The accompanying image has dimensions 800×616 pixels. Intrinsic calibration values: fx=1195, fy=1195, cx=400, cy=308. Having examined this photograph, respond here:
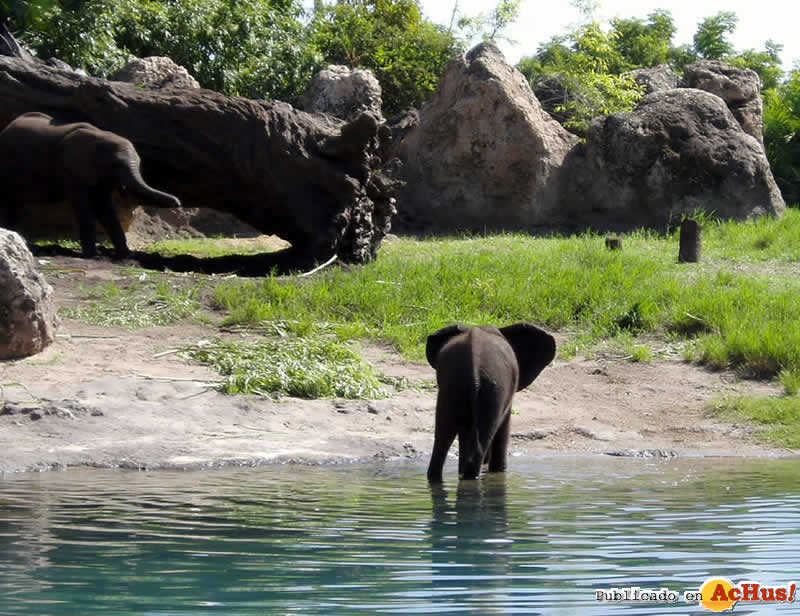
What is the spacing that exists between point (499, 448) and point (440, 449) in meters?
0.63

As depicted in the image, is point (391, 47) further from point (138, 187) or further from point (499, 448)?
point (499, 448)

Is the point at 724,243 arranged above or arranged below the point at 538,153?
below

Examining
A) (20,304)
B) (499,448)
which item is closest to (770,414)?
(499,448)

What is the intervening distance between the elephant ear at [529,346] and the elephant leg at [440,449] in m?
0.97

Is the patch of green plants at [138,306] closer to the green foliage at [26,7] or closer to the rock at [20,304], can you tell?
the rock at [20,304]

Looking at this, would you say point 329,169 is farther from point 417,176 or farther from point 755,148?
point 755,148

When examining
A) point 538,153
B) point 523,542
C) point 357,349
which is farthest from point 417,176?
point 523,542

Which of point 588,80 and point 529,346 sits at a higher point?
point 588,80

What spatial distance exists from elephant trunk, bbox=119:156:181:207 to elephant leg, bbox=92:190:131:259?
59 centimetres

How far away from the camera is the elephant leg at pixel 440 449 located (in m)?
6.43

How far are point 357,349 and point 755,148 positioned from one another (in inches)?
415

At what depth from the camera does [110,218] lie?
44.3 feet

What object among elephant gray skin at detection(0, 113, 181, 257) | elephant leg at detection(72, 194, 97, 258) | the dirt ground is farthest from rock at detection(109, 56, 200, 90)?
the dirt ground

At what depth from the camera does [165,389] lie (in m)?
8.62
